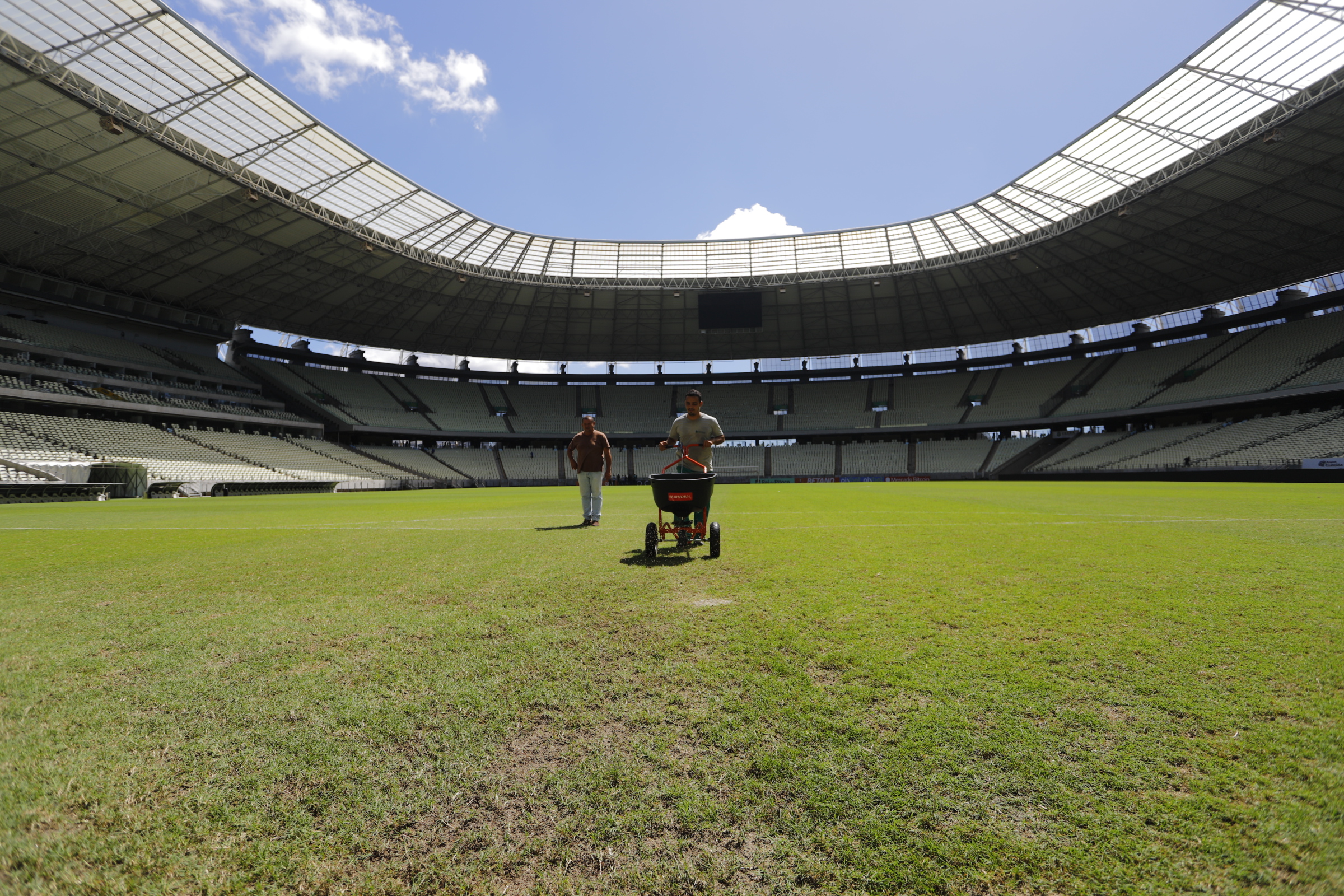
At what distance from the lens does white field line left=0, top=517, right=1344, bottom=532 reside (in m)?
8.95

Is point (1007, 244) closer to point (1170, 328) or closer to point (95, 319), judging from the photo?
point (1170, 328)

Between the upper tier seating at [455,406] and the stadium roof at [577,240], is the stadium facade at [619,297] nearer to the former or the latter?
the stadium roof at [577,240]

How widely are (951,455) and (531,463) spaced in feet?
131

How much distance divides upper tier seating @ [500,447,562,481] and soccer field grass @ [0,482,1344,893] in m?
47.7

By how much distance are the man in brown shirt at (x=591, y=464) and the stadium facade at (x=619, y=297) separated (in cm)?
2579

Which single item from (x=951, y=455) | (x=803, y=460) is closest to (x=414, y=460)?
(x=803, y=460)

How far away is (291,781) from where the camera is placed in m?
1.74

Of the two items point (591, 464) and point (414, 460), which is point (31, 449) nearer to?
point (414, 460)

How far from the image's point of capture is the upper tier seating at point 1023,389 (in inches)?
1934

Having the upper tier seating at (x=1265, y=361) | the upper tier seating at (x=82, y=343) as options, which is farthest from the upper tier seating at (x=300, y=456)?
the upper tier seating at (x=1265, y=361)

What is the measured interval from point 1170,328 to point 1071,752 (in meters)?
60.8

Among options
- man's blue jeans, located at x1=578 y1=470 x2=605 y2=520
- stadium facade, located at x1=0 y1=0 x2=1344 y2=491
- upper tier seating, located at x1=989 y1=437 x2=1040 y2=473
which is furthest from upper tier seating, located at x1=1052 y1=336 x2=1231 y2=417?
man's blue jeans, located at x1=578 y1=470 x2=605 y2=520

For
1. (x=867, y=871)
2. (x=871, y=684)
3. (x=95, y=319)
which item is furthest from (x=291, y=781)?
(x=95, y=319)

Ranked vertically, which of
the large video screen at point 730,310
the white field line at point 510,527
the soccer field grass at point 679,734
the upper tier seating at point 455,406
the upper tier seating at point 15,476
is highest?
the large video screen at point 730,310
